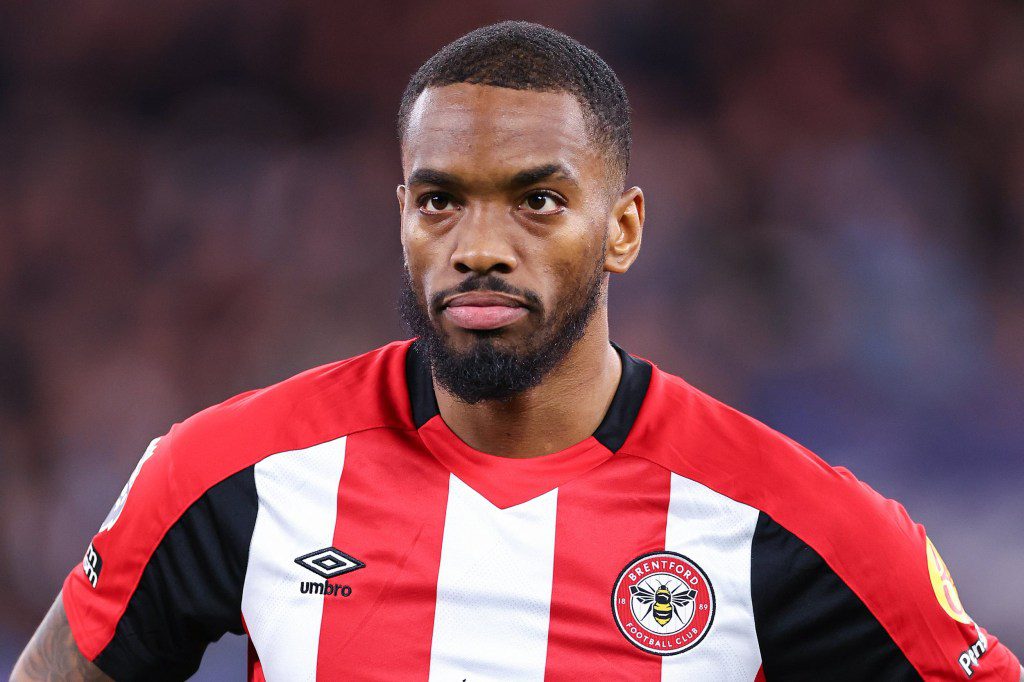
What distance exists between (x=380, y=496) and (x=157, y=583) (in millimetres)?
451

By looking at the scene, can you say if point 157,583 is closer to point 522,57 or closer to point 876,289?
point 522,57

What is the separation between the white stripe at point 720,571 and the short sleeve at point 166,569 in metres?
0.81

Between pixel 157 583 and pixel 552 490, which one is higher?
pixel 552 490

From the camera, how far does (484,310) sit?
80.8 inches

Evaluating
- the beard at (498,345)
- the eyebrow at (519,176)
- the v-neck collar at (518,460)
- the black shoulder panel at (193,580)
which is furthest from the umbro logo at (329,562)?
the eyebrow at (519,176)

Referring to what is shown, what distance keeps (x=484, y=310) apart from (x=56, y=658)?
3.64ft

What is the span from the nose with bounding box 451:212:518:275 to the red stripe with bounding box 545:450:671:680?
469mm

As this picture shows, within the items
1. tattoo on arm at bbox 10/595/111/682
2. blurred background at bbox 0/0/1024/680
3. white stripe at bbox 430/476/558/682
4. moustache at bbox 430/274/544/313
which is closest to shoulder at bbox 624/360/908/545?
white stripe at bbox 430/476/558/682

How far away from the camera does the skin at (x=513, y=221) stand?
6.81ft

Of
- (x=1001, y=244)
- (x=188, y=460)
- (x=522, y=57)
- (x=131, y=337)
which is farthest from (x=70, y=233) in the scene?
(x=1001, y=244)

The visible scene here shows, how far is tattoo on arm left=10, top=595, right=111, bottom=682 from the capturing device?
229cm

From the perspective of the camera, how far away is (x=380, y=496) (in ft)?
7.41

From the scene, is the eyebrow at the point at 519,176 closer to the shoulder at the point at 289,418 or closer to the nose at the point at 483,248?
the nose at the point at 483,248

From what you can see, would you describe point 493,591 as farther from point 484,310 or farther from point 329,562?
point 484,310
